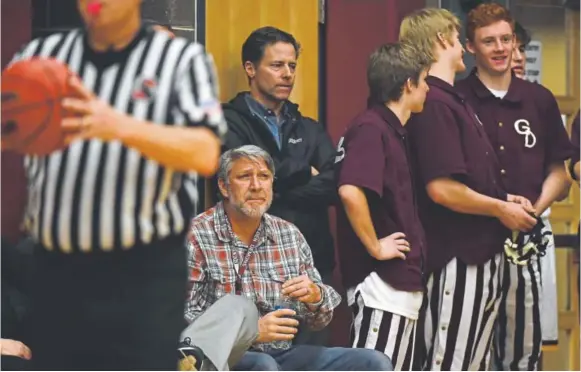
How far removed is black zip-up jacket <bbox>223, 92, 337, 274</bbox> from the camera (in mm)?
4062

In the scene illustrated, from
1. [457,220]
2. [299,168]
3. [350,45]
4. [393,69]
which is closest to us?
[299,168]

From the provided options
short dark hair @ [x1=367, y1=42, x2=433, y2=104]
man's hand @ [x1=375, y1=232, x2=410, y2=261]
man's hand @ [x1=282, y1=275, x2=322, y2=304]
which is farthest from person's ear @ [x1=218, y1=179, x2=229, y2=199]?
short dark hair @ [x1=367, y1=42, x2=433, y2=104]

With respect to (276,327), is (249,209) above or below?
above

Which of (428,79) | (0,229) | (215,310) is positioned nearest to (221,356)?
(215,310)

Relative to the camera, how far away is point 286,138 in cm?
414

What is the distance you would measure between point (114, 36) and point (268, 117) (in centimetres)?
125

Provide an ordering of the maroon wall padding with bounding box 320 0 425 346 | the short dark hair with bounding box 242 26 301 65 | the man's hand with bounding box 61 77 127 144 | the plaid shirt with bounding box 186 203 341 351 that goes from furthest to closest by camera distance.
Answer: the maroon wall padding with bounding box 320 0 425 346, the short dark hair with bounding box 242 26 301 65, the plaid shirt with bounding box 186 203 341 351, the man's hand with bounding box 61 77 127 144

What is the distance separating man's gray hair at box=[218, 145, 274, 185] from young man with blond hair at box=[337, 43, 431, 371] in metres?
0.33

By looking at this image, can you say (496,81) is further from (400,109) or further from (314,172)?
(314,172)

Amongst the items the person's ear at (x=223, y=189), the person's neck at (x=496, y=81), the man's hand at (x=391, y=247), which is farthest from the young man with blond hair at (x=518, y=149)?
the person's ear at (x=223, y=189)

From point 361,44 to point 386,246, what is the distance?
2.84 ft

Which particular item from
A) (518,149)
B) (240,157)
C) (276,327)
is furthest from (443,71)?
(276,327)

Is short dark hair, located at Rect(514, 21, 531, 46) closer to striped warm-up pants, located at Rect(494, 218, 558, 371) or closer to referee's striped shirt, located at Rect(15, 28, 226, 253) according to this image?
striped warm-up pants, located at Rect(494, 218, 558, 371)

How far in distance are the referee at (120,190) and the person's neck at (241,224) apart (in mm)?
892
